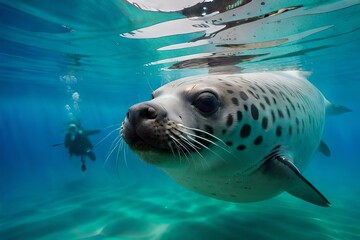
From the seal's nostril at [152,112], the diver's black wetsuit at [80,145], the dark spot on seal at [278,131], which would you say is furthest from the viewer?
the diver's black wetsuit at [80,145]

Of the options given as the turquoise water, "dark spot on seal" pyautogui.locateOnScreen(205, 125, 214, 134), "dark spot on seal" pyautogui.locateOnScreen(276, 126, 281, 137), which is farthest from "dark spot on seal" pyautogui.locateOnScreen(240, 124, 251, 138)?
the turquoise water

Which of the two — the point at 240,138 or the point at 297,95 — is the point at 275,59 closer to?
the point at 297,95

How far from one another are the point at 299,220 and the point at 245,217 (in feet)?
3.93

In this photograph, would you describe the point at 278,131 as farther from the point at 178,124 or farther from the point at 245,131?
the point at 178,124

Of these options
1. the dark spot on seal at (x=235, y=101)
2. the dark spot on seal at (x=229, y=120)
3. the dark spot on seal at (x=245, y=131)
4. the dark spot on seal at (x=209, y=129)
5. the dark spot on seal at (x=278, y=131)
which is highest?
the dark spot on seal at (x=235, y=101)

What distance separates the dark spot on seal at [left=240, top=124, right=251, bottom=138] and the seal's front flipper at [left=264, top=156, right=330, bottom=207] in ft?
1.80

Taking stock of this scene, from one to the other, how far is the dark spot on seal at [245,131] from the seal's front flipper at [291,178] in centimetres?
55

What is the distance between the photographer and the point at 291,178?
9.66 feet

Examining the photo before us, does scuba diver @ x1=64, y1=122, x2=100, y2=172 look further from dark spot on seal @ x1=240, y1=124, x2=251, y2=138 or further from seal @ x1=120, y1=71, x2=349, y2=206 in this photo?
dark spot on seal @ x1=240, y1=124, x2=251, y2=138

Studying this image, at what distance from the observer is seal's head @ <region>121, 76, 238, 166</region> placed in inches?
86.1

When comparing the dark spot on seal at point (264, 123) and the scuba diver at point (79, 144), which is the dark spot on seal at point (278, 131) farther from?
the scuba diver at point (79, 144)

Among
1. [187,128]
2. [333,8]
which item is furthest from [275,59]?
[187,128]

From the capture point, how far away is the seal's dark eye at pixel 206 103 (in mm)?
2559

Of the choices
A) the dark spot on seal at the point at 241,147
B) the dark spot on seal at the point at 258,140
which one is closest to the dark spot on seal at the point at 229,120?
the dark spot on seal at the point at 241,147
